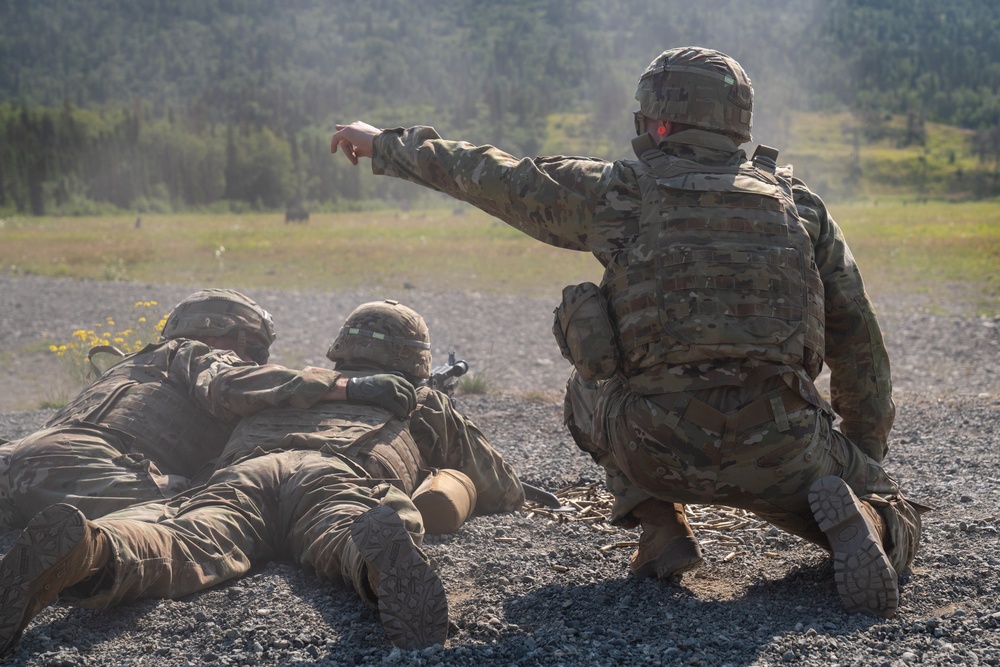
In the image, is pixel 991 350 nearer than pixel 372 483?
No

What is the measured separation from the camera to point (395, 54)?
193000mm

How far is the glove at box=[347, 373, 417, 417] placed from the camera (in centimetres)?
519

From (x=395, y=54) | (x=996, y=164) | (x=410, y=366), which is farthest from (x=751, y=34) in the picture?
(x=410, y=366)

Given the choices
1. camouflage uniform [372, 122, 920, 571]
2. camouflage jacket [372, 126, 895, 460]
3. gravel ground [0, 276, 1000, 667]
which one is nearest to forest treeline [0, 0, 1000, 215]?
gravel ground [0, 276, 1000, 667]

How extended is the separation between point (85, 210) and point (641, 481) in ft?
Answer: 232

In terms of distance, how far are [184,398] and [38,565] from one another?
2.25 metres

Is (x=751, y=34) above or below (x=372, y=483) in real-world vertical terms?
above

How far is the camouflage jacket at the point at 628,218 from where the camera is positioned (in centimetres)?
405

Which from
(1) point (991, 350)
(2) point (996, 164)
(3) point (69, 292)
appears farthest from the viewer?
(2) point (996, 164)

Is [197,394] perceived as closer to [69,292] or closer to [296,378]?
[296,378]

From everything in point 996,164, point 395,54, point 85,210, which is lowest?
point 85,210

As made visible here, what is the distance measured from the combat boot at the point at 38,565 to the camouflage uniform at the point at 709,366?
1.93 metres

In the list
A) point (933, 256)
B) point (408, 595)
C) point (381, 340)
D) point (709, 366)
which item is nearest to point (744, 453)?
point (709, 366)

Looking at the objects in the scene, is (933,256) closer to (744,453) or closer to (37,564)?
(744,453)
